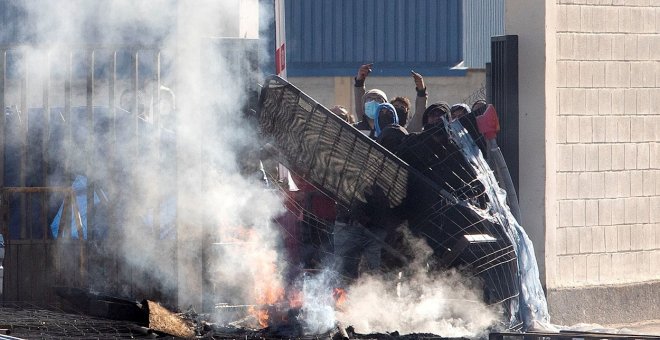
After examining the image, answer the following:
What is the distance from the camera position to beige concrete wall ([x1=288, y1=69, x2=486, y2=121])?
25.5m

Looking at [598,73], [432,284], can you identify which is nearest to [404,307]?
[432,284]

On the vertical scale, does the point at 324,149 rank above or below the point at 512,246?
above

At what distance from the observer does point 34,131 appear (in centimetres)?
877

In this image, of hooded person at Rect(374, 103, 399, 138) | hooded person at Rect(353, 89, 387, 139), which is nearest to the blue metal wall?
hooded person at Rect(353, 89, 387, 139)

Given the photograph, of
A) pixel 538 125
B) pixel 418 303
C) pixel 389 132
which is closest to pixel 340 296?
pixel 418 303

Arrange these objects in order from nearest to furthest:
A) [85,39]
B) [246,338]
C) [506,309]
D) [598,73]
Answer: [246,338] → [506,309] → [85,39] → [598,73]

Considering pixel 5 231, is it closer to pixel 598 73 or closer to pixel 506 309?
pixel 506 309

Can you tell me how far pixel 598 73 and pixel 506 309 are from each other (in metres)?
3.33

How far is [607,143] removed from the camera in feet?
36.0

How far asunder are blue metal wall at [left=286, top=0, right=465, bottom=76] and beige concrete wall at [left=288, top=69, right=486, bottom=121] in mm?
241

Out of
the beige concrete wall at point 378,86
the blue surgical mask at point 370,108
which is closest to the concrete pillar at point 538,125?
the blue surgical mask at point 370,108

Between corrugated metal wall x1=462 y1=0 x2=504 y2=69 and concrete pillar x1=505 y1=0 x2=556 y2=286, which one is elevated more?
corrugated metal wall x1=462 y1=0 x2=504 y2=69

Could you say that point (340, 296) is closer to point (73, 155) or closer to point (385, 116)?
point (385, 116)

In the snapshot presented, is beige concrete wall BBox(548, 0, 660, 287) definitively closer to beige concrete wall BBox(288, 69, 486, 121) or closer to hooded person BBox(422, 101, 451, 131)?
hooded person BBox(422, 101, 451, 131)
